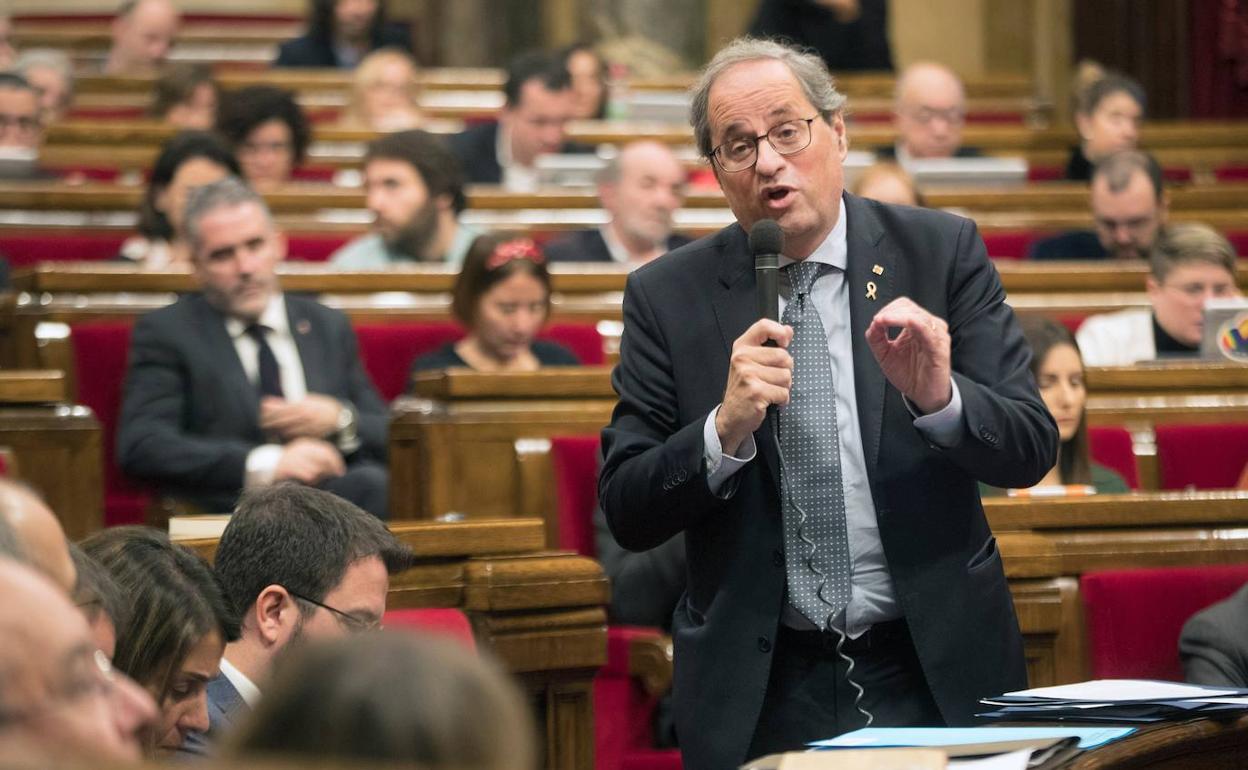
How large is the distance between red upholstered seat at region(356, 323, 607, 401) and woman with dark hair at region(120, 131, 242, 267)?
62 cm

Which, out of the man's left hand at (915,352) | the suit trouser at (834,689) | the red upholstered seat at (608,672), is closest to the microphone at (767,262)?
the man's left hand at (915,352)

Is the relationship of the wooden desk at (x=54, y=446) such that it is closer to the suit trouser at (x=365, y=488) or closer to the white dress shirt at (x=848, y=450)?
the suit trouser at (x=365, y=488)

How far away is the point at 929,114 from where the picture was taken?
653 centimetres

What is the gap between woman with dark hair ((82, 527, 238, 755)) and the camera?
6.27 ft

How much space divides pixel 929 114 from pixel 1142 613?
394cm

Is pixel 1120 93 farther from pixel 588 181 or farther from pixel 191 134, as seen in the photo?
pixel 191 134

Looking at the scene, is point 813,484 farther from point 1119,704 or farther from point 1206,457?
point 1206,457

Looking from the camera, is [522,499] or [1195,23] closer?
[522,499]

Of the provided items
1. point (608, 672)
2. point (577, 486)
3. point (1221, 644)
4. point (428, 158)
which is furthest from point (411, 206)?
point (1221, 644)

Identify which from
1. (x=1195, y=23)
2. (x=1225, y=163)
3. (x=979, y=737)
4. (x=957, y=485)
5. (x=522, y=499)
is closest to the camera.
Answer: (x=979, y=737)

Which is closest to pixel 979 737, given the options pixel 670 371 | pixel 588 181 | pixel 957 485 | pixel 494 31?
pixel 957 485

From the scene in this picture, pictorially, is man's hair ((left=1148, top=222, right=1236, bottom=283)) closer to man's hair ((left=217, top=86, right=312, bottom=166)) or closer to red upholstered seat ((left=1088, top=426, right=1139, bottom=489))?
red upholstered seat ((left=1088, top=426, right=1139, bottom=489))

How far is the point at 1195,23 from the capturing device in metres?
8.45

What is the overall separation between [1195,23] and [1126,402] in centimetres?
505
